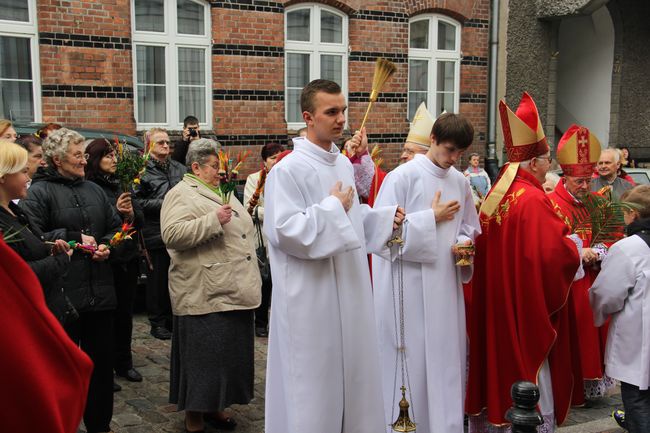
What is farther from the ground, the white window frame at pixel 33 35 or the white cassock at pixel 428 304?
the white window frame at pixel 33 35

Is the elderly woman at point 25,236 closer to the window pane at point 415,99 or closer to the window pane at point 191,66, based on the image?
the window pane at point 191,66

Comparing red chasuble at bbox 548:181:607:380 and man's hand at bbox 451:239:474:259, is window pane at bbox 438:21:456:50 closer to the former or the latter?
red chasuble at bbox 548:181:607:380

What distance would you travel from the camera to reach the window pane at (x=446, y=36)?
14.2 meters

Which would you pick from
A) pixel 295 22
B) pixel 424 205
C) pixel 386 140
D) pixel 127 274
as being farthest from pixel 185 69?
pixel 424 205

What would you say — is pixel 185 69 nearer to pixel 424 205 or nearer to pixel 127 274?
pixel 127 274

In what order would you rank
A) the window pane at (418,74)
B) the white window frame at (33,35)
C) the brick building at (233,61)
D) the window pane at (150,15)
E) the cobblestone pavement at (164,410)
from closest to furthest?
the cobblestone pavement at (164,410), the white window frame at (33,35), the brick building at (233,61), the window pane at (150,15), the window pane at (418,74)

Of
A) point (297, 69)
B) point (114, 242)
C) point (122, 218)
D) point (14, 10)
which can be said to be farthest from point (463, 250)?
point (297, 69)

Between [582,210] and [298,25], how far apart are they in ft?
26.2

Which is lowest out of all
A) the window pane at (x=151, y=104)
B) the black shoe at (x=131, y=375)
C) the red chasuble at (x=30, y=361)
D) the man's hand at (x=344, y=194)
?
the black shoe at (x=131, y=375)

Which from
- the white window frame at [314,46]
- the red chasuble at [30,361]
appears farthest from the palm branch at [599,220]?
the white window frame at [314,46]

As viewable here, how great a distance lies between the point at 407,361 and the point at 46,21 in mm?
7848

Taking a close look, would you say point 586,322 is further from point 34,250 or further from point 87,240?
point 34,250

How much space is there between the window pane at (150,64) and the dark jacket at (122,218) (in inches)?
224

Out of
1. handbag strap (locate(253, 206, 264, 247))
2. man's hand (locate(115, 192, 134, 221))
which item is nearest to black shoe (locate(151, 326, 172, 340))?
handbag strap (locate(253, 206, 264, 247))
